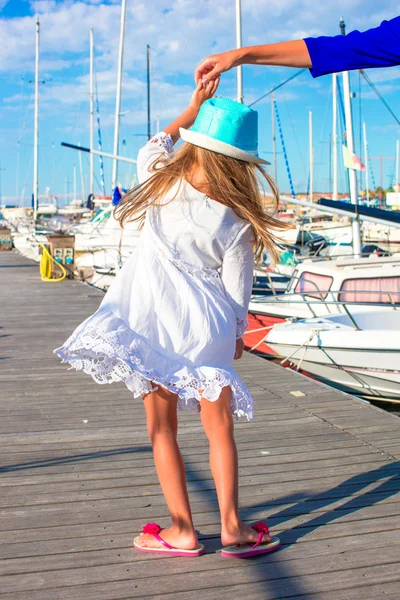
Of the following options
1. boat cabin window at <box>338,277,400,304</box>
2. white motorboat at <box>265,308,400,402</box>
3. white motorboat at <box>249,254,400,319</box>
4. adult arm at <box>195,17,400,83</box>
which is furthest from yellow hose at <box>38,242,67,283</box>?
adult arm at <box>195,17,400,83</box>

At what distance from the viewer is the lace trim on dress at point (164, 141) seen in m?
2.99

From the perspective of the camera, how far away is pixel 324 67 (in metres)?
2.10

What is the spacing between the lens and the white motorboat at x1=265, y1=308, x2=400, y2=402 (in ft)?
26.3

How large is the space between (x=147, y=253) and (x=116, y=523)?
1.26 m

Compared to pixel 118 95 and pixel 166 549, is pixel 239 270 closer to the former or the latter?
pixel 166 549

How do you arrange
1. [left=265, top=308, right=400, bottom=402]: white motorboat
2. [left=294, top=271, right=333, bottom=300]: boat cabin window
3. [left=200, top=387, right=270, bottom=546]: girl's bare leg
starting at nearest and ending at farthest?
[left=200, top=387, right=270, bottom=546]: girl's bare leg, [left=265, top=308, right=400, bottom=402]: white motorboat, [left=294, top=271, right=333, bottom=300]: boat cabin window

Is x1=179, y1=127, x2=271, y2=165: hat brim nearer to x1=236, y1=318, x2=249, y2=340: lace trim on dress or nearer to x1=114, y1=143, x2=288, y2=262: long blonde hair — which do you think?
x1=114, y1=143, x2=288, y2=262: long blonde hair

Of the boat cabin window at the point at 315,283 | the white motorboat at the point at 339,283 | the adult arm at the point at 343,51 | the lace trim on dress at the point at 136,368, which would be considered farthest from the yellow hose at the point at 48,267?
the adult arm at the point at 343,51

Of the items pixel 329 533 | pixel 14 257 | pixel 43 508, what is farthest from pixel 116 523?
pixel 14 257

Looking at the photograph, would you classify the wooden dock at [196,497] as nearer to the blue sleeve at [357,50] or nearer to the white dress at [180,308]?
the white dress at [180,308]

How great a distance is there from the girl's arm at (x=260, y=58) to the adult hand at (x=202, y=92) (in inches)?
4.5

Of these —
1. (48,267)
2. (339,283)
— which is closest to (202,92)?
(339,283)

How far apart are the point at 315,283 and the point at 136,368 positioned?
843cm

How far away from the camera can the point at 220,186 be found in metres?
2.68
